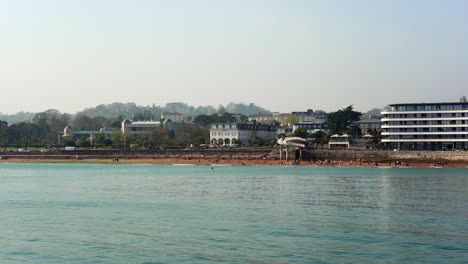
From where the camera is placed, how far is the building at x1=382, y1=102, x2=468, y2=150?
96.2 metres

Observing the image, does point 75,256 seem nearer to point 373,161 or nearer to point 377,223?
A: point 377,223

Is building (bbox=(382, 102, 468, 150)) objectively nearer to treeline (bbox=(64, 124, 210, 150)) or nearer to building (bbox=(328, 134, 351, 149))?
building (bbox=(328, 134, 351, 149))

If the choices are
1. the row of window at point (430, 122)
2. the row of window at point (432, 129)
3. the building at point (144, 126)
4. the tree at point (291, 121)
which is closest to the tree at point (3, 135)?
the building at point (144, 126)

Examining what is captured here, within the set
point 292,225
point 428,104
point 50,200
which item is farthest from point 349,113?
point 292,225

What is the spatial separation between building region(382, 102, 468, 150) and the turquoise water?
174 feet

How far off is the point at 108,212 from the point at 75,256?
1098 centimetres

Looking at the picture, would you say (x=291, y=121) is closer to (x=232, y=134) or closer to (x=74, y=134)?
(x=232, y=134)

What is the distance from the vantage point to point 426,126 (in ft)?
321

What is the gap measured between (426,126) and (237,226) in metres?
75.2

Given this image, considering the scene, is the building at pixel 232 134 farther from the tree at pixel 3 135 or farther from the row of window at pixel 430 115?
the row of window at pixel 430 115

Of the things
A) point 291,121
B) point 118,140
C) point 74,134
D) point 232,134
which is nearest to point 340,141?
point 232,134

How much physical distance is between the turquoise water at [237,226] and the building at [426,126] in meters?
53.1

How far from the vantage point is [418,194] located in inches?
1665

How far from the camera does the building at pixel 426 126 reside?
316 feet
